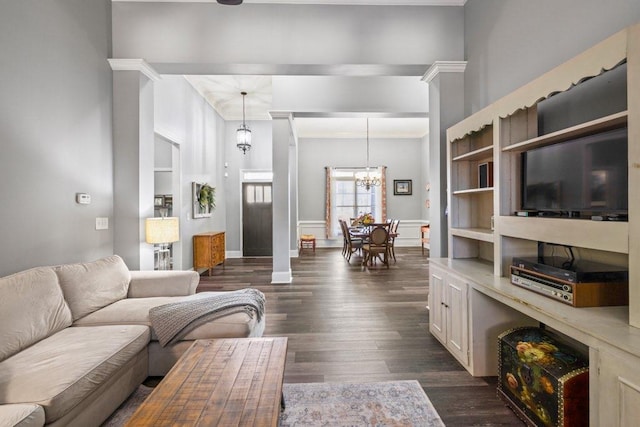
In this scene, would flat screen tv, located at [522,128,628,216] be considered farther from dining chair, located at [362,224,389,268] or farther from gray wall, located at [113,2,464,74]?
dining chair, located at [362,224,389,268]

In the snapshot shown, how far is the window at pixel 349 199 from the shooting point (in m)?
9.66

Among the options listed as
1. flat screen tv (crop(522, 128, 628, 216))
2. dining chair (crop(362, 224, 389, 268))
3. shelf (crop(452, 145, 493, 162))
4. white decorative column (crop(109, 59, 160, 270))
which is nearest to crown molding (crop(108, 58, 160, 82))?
white decorative column (crop(109, 59, 160, 270))

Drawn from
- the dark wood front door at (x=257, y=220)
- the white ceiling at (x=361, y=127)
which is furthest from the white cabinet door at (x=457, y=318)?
the dark wood front door at (x=257, y=220)

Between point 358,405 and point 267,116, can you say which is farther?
point 267,116

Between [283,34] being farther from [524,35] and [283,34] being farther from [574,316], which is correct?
[574,316]

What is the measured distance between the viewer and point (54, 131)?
266 centimetres

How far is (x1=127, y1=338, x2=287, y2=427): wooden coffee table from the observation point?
1235mm

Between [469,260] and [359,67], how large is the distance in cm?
231

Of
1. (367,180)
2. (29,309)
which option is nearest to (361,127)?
(367,180)

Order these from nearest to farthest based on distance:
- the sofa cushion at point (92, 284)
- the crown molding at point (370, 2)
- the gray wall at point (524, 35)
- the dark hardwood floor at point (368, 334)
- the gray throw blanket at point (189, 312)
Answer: the gray wall at point (524, 35) < the dark hardwood floor at point (368, 334) < the gray throw blanket at point (189, 312) < the sofa cushion at point (92, 284) < the crown molding at point (370, 2)

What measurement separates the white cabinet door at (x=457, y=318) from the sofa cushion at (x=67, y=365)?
232 cm

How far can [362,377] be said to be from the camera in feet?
7.78

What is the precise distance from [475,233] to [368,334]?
55.5 inches

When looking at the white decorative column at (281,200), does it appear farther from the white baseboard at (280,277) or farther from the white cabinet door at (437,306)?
the white cabinet door at (437,306)
